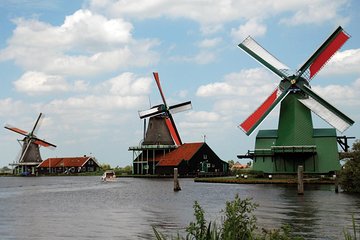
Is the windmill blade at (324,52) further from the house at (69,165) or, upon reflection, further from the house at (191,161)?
the house at (69,165)

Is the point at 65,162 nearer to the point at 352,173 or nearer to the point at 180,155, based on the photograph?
the point at 180,155

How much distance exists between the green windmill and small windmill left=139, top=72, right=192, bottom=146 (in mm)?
30530

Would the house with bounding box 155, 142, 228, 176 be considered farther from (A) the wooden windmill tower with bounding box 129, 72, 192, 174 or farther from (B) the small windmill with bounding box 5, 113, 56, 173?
(B) the small windmill with bounding box 5, 113, 56, 173

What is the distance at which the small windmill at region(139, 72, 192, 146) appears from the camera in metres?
83.9

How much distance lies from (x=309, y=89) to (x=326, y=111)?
2740 mm

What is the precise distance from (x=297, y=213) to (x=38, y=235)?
12.6 m

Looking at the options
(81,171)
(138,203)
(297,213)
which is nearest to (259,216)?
(297,213)

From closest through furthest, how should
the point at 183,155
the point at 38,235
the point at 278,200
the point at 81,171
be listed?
the point at 38,235
the point at 278,200
the point at 183,155
the point at 81,171

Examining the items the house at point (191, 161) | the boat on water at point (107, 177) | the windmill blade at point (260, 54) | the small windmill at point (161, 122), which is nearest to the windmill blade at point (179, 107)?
the small windmill at point (161, 122)

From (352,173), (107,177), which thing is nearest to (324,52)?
(352,173)

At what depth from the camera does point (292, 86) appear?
2036 inches

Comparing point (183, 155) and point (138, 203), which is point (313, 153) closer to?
point (138, 203)

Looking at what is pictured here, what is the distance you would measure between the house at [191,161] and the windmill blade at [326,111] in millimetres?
31713

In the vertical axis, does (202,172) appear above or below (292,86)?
below
